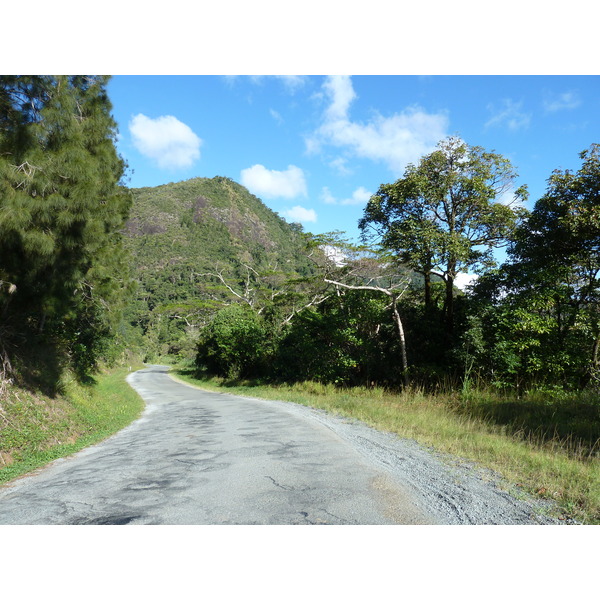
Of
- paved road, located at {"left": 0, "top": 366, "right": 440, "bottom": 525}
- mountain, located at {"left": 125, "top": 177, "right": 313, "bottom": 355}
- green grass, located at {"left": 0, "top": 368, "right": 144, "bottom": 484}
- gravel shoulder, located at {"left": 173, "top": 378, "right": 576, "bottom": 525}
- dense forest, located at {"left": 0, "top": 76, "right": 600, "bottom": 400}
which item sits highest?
mountain, located at {"left": 125, "top": 177, "right": 313, "bottom": 355}

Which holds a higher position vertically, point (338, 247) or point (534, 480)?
point (338, 247)

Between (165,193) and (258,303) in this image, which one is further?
(165,193)

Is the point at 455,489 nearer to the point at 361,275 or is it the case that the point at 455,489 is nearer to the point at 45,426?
the point at 45,426

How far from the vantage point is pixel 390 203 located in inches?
595

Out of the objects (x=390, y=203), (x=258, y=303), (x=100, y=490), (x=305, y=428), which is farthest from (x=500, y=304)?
(x=258, y=303)

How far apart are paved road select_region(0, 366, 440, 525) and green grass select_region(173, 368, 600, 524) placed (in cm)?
138

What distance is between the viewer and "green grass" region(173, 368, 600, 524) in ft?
13.8

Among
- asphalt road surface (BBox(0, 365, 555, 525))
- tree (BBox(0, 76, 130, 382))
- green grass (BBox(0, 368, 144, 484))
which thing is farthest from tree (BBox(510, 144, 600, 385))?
green grass (BBox(0, 368, 144, 484))

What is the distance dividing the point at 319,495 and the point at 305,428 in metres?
4.27

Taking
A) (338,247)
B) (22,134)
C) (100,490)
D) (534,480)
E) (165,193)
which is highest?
(165,193)

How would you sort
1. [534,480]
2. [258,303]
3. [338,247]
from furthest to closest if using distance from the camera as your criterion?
[258,303], [338,247], [534,480]

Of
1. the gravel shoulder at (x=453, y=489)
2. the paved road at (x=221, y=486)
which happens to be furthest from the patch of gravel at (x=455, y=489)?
the paved road at (x=221, y=486)

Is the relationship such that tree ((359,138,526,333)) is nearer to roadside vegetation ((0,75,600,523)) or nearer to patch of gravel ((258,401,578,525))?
roadside vegetation ((0,75,600,523))

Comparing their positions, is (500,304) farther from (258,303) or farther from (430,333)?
(258,303)
